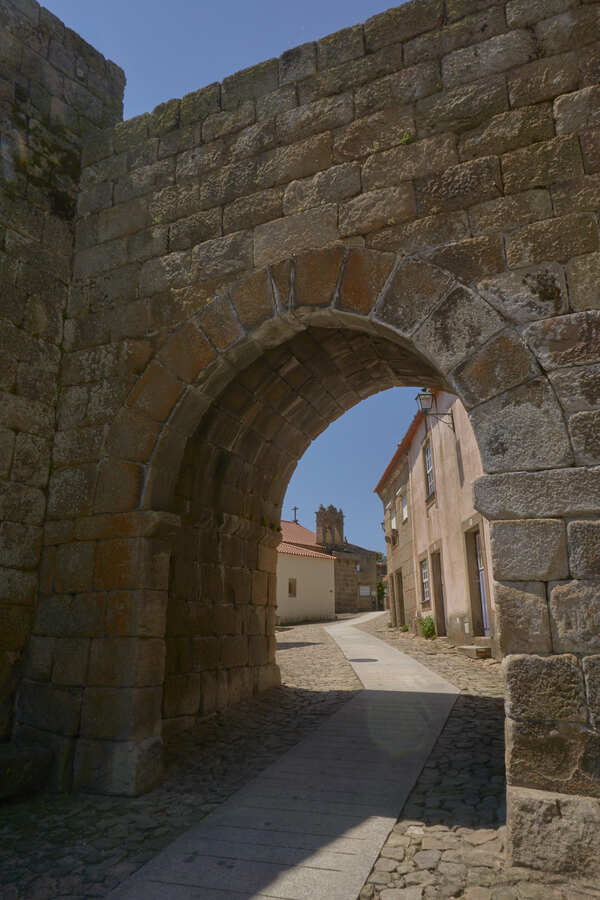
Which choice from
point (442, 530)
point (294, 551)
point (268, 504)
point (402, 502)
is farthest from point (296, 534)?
point (268, 504)

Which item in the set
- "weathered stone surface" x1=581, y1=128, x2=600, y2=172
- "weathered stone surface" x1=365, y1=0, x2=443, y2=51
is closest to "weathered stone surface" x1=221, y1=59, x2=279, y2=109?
"weathered stone surface" x1=365, y1=0, x2=443, y2=51

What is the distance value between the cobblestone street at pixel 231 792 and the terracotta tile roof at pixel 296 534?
823 inches

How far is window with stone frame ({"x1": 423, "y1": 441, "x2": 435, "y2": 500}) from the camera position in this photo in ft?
39.9

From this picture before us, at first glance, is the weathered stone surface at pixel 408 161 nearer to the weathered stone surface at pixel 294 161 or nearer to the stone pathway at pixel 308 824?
the weathered stone surface at pixel 294 161

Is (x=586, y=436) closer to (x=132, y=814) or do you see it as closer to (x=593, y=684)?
(x=593, y=684)

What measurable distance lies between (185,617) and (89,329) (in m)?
2.19

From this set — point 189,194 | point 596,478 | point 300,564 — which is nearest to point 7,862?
point 596,478

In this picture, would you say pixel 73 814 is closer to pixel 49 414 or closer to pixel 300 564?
pixel 49 414

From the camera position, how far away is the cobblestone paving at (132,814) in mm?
2354

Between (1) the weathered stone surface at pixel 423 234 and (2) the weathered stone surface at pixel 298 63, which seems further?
(2) the weathered stone surface at pixel 298 63

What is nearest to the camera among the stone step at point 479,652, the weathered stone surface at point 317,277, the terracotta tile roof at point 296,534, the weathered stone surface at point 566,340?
the weathered stone surface at point 566,340

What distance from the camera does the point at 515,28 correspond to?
3174 mm

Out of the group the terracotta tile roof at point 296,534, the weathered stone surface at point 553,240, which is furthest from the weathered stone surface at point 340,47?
the terracotta tile roof at point 296,534

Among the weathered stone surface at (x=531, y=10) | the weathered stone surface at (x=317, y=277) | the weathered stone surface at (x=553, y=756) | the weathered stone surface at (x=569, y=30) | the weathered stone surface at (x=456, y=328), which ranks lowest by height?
the weathered stone surface at (x=553, y=756)
